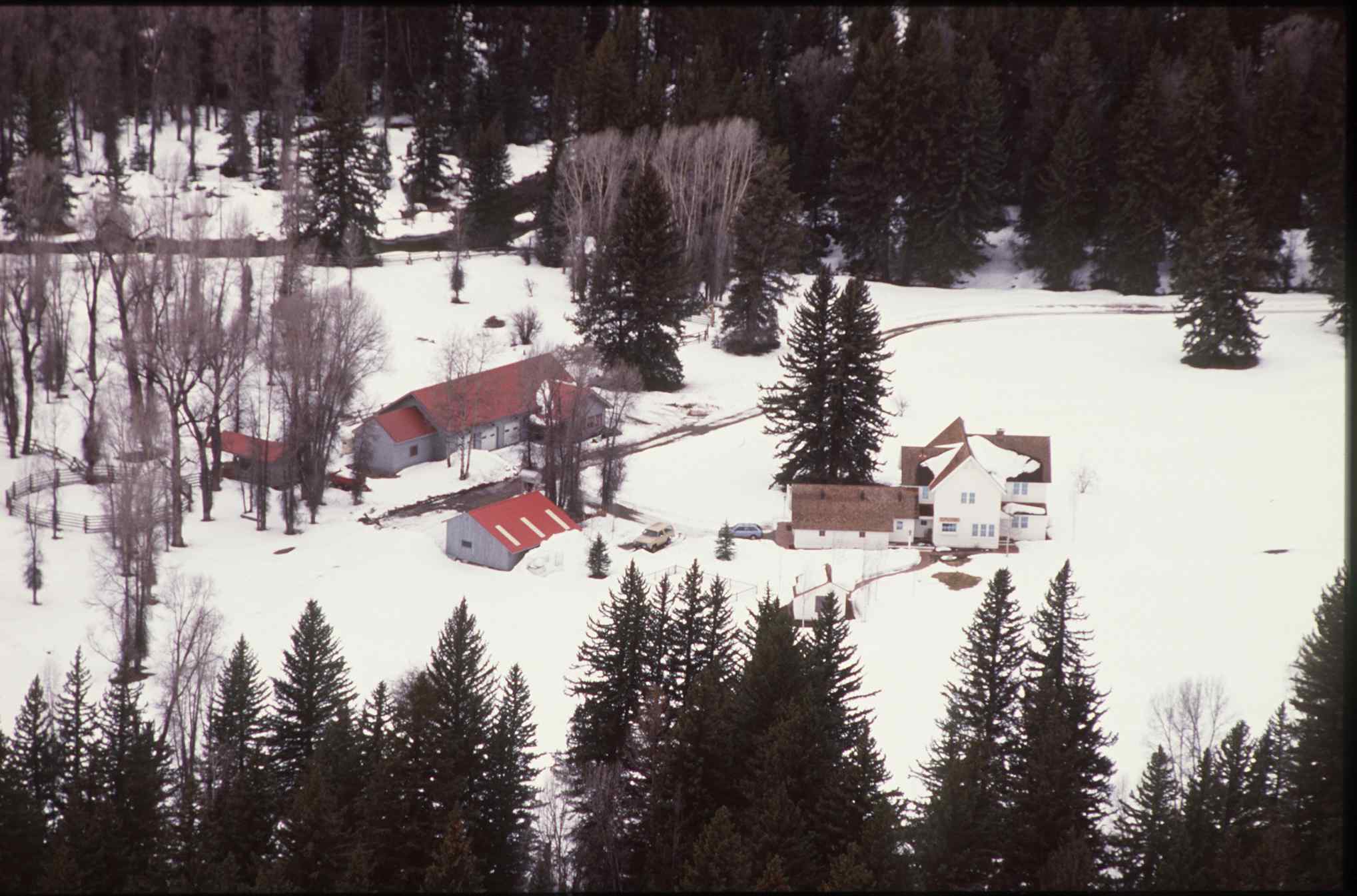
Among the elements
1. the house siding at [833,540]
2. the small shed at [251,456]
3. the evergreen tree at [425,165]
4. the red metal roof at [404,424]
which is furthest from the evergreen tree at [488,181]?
the house siding at [833,540]

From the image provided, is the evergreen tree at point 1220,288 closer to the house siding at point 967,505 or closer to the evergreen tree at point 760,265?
the evergreen tree at point 760,265

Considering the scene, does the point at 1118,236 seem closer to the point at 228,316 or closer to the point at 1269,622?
the point at 1269,622

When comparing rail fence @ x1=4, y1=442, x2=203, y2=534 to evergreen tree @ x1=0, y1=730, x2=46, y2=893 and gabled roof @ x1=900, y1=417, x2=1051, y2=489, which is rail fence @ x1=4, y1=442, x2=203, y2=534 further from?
gabled roof @ x1=900, y1=417, x2=1051, y2=489

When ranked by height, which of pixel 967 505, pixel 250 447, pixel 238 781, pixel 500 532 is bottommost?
pixel 238 781

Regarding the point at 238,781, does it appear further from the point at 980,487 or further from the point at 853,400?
the point at 853,400

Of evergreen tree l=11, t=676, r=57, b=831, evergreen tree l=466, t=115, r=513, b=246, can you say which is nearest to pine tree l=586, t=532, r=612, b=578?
evergreen tree l=11, t=676, r=57, b=831

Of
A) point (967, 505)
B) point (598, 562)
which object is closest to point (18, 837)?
point (598, 562)
